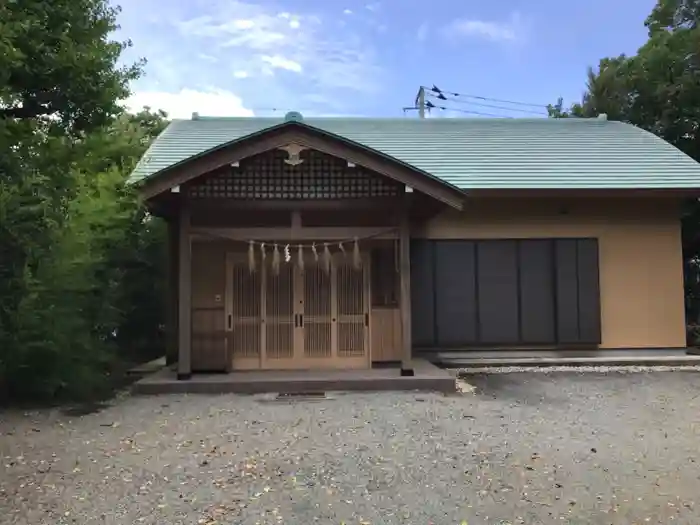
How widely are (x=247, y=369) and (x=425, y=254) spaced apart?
3639mm

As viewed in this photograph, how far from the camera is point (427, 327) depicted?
11.1m

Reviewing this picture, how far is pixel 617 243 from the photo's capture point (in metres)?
11.5

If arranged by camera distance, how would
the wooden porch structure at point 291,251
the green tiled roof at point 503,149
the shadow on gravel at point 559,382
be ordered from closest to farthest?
A: the shadow on gravel at point 559,382, the wooden porch structure at point 291,251, the green tiled roof at point 503,149

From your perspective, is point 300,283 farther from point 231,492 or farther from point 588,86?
point 588,86

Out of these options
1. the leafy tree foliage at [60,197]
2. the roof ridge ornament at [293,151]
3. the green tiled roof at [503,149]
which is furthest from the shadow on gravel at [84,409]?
the roof ridge ornament at [293,151]

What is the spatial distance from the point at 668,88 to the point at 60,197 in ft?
48.6

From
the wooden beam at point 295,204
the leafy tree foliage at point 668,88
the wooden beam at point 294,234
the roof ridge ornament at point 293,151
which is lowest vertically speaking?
the wooden beam at point 294,234

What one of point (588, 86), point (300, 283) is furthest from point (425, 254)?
point (588, 86)

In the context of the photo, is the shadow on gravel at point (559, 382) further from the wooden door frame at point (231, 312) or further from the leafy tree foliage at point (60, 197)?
the leafy tree foliage at point (60, 197)

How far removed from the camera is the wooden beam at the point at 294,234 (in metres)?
8.99

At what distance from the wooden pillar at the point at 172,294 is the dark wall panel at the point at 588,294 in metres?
6.99

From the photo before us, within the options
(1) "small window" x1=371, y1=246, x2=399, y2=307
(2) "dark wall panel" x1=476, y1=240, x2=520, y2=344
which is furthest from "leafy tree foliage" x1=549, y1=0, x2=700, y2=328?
(1) "small window" x1=371, y1=246, x2=399, y2=307

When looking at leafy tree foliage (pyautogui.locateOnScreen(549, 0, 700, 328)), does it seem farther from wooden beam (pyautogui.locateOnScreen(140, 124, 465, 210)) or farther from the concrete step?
wooden beam (pyautogui.locateOnScreen(140, 124, 465, 210))

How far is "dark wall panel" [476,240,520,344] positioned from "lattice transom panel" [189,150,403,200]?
3023 mm
